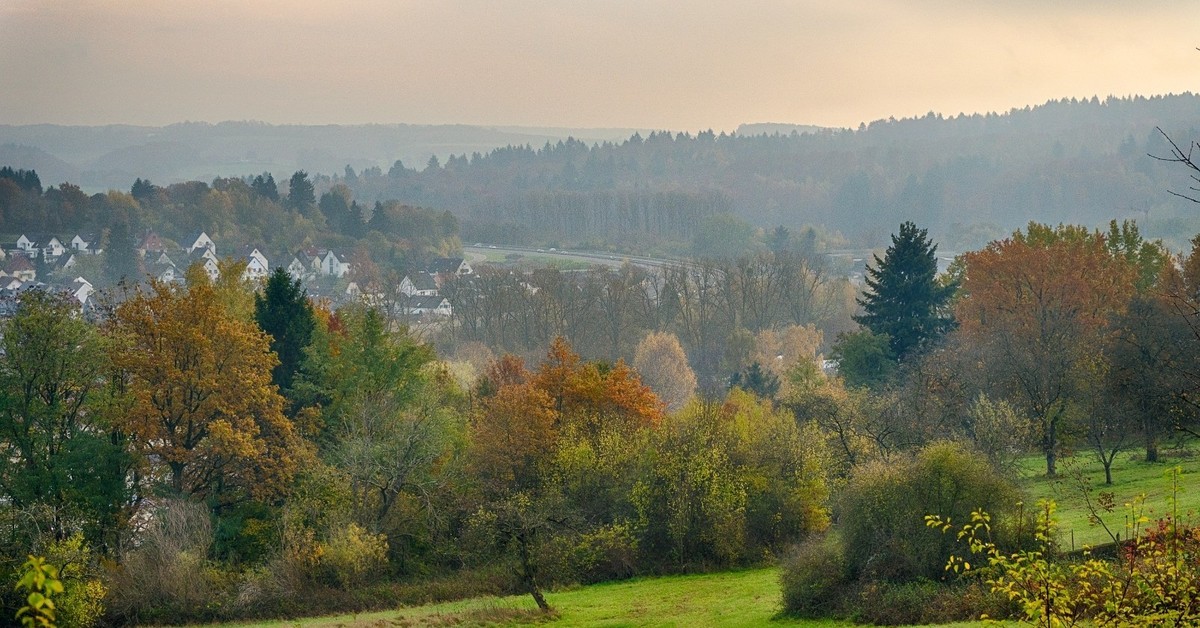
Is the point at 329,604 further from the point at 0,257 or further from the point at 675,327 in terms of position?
the point at 0,257

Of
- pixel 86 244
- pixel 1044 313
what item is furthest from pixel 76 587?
pixel 86 244

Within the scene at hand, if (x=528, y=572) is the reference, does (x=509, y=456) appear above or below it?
above

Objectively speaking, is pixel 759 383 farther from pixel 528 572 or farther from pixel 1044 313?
pixel 528 572

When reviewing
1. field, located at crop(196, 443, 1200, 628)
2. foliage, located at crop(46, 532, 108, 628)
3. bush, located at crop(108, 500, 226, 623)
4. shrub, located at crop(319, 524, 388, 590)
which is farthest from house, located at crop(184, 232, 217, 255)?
field, located at crop(196, 443, 1200, 628)

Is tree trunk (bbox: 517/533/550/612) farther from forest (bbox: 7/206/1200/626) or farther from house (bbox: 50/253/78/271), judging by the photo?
house (bbox: 50/253/78/271)

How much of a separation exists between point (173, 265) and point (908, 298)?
81347 millimetres

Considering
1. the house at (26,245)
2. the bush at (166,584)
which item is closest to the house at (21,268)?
the house at (26,245)

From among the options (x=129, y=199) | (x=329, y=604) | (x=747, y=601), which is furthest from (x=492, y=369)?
(x=129, y=199)

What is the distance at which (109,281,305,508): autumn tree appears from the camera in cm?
3281

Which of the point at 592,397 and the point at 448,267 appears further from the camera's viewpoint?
the point at 448,267

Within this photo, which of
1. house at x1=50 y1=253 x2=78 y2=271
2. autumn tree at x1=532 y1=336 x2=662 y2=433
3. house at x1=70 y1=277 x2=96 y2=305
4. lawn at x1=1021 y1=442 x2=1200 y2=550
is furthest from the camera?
house at x1=50 y1=253 x2=78 y2=271

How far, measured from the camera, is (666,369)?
64.4m

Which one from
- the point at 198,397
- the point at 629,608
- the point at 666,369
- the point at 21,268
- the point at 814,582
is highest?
the point at 21,268

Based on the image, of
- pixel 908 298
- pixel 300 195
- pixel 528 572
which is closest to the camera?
pixel 528 572
